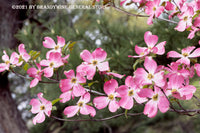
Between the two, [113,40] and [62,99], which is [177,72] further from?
[113,40]

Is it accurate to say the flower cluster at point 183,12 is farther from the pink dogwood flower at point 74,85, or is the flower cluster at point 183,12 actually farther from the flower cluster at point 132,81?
the pink dogwood flower at point 74,85

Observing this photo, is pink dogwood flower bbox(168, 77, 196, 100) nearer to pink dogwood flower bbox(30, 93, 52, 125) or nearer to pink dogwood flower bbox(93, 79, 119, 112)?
pink dogwood flower bbox(93, 79, 119, 112)

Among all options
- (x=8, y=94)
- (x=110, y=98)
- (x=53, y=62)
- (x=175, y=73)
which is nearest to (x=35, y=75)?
(x=53, y=62)

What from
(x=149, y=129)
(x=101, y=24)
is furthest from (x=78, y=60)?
(x=149, y=129)

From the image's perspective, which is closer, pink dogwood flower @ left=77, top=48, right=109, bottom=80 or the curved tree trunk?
pink dogwood flower @ left=77, top=48, right=109, bottom=80

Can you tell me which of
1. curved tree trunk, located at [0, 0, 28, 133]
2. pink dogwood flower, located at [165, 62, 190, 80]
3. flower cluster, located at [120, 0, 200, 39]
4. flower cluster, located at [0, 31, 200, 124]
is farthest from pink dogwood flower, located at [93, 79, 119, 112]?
curved tree trunk, located at [0, 0, 28, 133]

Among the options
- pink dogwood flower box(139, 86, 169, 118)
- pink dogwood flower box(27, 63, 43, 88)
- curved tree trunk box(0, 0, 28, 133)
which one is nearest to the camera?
pink dogwood flower box(139, 86, 169, 118)
